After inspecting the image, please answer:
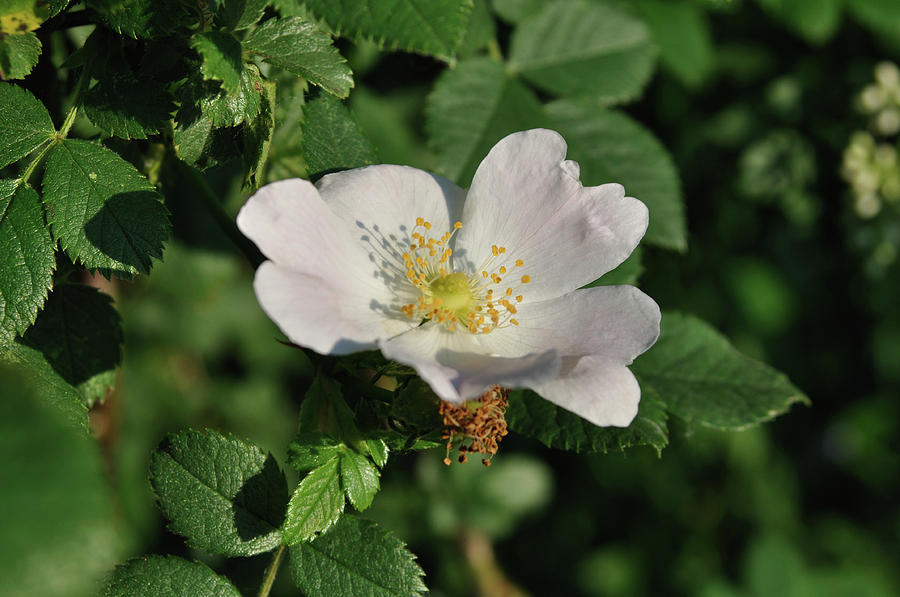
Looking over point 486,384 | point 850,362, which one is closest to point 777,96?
point 850,362

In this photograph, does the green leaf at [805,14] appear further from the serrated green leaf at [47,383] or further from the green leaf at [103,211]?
the serrated green leaf at [47,383]

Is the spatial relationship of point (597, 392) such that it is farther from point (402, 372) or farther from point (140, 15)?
point (140, 15)

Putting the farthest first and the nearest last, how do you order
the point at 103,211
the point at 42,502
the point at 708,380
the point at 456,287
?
the point at 708,380, the point at 456,287, the point at 103,211, the point at 42,502

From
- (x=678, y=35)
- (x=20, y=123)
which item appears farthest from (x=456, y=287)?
(x=678, y=35)

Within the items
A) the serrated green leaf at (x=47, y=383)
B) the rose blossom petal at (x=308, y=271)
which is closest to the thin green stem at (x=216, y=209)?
the rose blossom petal at (x=308, y=271)

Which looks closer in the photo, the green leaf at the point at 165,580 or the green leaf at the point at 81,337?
the green leaf at the point at 165,580
